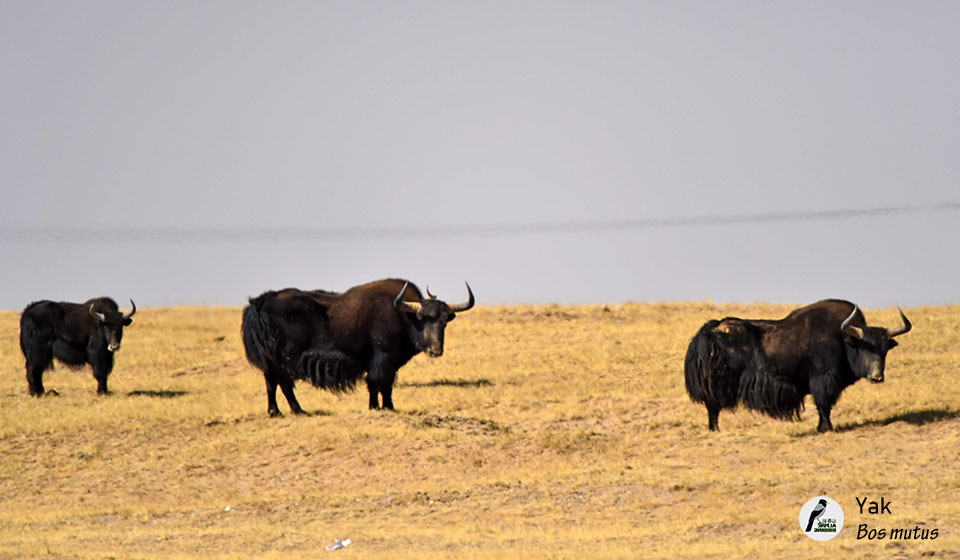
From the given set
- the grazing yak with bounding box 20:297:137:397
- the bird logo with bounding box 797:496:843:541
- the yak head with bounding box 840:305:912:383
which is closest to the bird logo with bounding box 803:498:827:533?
the bird logo with bounding box 797:496:843:541

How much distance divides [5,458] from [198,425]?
11.8ft

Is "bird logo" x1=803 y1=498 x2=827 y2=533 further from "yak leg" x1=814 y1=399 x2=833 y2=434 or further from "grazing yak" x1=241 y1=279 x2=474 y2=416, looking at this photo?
"grazing yak" x1=241 y1=279 x2=474 y2=416

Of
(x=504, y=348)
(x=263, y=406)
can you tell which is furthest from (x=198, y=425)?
(x=504, y=348)

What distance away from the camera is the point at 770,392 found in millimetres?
23125

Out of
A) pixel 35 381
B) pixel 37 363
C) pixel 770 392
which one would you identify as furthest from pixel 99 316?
pixel 770 392

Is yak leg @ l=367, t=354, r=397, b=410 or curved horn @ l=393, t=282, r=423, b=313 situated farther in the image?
curved horn @ l=393, t=282, r=423, b=313

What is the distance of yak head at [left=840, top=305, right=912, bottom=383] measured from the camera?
22547mm

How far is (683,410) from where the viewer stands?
25.6 meters

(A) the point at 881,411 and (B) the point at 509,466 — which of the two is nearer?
(B) the point at 509,466

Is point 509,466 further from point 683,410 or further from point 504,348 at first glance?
point 504,348

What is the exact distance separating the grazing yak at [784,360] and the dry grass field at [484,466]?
0.66m

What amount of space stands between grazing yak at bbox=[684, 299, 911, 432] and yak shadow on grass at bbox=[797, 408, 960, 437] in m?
0.41

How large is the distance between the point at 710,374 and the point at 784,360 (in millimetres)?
1295

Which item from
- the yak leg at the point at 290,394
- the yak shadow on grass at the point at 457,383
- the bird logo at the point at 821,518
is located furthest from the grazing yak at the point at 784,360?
the yak leg at the point at 290,394
